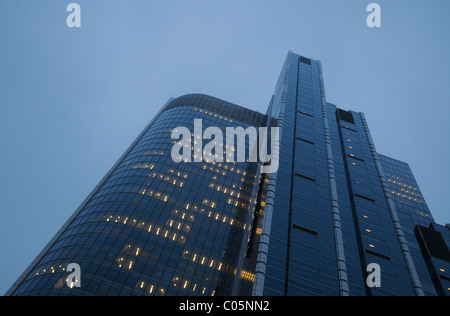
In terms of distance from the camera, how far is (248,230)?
65375 mm

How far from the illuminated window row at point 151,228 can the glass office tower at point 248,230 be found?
0.21 meters

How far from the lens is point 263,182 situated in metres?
74.6

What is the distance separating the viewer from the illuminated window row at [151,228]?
66000 millimetres

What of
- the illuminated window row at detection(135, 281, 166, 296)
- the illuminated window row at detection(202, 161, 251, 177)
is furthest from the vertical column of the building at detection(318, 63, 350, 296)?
the illuminated window row at detection(135, 281, 166, 296)

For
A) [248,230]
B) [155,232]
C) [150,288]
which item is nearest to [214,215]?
[248,230]

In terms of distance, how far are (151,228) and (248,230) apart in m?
20.2

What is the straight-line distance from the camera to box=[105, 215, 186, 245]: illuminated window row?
66000mm

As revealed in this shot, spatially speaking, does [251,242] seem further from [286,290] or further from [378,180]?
[378,180]

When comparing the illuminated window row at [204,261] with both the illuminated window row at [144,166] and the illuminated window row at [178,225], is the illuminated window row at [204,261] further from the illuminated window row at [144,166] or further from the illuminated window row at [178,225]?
the illuminated window row at [144,166]

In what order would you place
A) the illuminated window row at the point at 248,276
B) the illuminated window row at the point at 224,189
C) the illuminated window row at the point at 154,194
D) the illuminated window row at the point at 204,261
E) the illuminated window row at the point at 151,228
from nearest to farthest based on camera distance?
the illuminated window row at the point at 248,276 < the illuminated window row at the point at 204,261 < the illuminated window row at the point at 151,228 < the illuminated window row at the point at 154,194 < the illuminated window row at the point at 224,189

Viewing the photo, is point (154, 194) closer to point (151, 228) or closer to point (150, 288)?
point (151, 228)

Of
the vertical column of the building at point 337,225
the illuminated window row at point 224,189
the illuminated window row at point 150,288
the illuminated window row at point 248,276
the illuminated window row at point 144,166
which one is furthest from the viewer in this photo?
the illuminated window row at point 224,189

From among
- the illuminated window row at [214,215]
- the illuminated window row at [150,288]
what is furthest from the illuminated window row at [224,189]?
the illuminated window row at [150,288]

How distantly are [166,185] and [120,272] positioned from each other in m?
25.3
